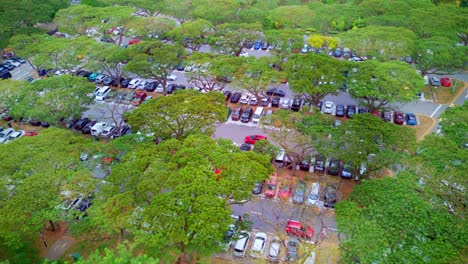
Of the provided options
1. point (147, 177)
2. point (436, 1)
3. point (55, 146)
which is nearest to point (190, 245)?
point (147, 177)

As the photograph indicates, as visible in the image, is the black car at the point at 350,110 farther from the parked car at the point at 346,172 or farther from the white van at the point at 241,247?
the white van at the point at 241,247

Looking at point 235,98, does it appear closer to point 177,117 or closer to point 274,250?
point 177,117

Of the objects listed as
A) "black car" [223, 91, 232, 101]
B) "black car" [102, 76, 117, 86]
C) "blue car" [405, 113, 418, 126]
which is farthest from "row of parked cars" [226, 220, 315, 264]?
"black car" [102, 76, 117, 86]

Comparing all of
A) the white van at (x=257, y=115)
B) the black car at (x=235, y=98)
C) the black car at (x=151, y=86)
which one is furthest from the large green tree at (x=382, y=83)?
the black car at (x=151, y=86)

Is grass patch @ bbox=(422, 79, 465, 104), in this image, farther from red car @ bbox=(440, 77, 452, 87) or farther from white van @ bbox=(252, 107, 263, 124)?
white van @ bbox=(252, 107, 263, 124)

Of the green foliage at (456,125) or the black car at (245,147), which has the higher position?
the green foliage at (456,125)

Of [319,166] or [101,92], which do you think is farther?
[101,92]

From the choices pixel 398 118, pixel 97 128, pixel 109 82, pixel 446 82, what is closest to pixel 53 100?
pixel 97 128
